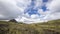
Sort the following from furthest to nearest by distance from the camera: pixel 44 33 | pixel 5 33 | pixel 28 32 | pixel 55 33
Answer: pixel 55 33
pixel 44 33
pixel 28 32
pixel 5 33

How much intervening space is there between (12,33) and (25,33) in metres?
6.16

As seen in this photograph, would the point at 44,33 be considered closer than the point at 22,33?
No

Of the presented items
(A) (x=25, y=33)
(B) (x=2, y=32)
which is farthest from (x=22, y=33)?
(B) (x=2, y=32)

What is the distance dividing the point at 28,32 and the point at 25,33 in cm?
161

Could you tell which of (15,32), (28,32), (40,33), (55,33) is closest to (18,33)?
(15,32)

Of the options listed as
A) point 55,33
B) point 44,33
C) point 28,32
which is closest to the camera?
point 28,32

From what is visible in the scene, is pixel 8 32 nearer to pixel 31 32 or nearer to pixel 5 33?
pixel 5 33

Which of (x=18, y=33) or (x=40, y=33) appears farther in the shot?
(x=40, y=33)

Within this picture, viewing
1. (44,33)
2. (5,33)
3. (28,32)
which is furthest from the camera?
(44,33)

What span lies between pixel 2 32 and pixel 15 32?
5.79m

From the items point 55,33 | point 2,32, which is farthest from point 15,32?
point 55,33

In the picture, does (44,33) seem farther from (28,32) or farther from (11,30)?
(11,30)

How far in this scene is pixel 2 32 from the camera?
5297 centimetres

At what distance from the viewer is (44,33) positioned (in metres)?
60.7
